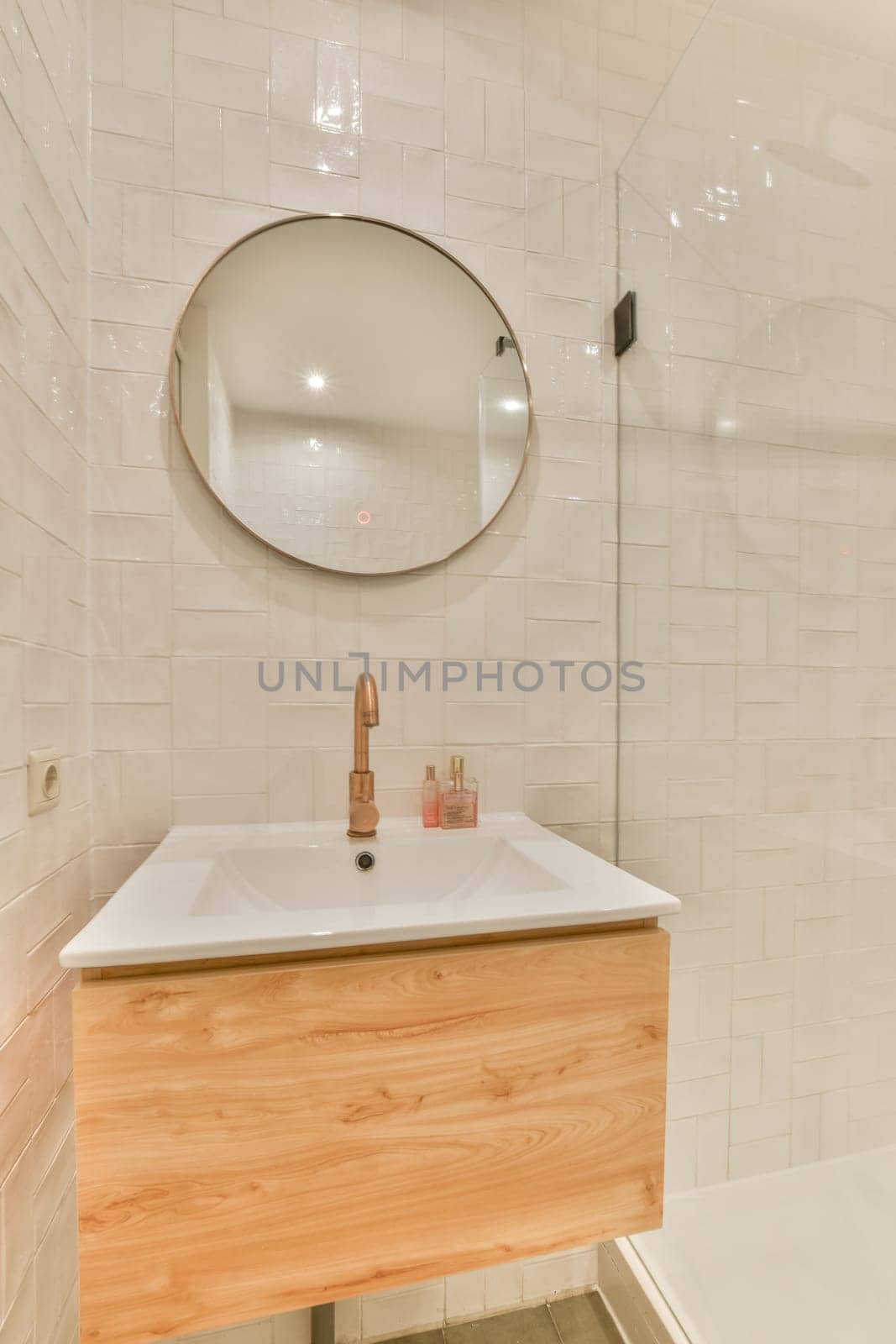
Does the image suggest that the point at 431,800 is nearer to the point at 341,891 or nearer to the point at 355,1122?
the point at 341,891

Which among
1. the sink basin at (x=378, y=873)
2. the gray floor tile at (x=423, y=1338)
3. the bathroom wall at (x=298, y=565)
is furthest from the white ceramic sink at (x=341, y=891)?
the gray floor tile at (x=423, y=1338)

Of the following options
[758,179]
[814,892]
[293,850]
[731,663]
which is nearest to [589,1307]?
[814,892]

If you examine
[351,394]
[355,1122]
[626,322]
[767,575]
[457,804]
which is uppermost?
[626,322]

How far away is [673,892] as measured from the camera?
129cm

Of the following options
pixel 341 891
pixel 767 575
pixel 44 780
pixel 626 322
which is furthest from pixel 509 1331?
pixel 626 322

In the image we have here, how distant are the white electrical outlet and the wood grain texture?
318 mm

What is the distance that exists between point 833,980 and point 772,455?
0.87 m

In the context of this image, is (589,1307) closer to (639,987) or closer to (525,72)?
(639,987)

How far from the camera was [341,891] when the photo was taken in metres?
1.04

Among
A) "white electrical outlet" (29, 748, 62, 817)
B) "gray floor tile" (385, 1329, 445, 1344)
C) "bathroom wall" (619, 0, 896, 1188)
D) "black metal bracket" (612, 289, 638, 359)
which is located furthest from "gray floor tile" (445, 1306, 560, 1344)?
"black metal bracket" (612, 289, 638, 359)

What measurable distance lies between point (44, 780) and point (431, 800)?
0.59 meters

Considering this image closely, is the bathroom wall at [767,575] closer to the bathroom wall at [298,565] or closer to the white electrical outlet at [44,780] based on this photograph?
the bathroom wall at [298,565]

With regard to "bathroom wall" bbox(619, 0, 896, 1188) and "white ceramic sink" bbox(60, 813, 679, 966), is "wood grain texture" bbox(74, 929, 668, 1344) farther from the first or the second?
"bathroom wall" bbox(619, 0, 896, 1188)

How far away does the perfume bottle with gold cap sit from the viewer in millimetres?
1157
